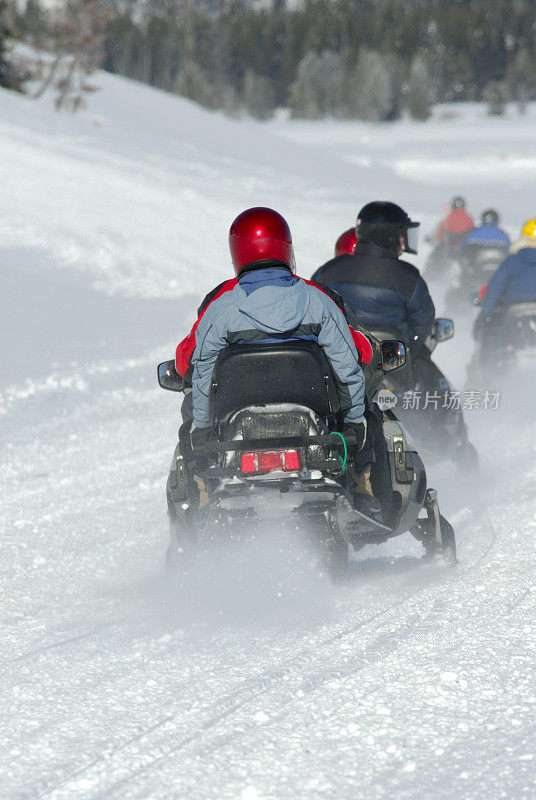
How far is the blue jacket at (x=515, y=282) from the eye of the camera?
832 centimetres

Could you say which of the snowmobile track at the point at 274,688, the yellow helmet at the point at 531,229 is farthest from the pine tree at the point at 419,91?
the snowmobile track at the point at 274,688

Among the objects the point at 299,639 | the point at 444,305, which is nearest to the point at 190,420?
the point at 299,639

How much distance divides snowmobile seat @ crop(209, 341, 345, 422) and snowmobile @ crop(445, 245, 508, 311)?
8.48 meters

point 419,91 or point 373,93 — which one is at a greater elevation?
point 419,91

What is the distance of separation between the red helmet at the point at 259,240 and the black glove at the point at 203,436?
654mm

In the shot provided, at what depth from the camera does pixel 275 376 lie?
371 centimetres

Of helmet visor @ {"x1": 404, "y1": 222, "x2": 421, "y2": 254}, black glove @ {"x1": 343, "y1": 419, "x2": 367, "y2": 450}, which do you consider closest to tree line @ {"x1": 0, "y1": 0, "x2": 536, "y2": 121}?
helmet visor @ {"x1": 404, "y1": 222, "x2": 421, "y2": 254}

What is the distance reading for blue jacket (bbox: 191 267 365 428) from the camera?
145 inches

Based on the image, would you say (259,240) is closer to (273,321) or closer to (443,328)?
(273,321)

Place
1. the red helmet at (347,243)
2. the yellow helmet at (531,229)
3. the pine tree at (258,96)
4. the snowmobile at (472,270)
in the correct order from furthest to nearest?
the pine tree at (258,96), the snowmobile at (472,270), the yellow helmet at (531,229), the red helmet at (347,243)

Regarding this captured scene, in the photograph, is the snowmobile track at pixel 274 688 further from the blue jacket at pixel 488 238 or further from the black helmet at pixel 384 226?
the blue jacket at pixel 488 238

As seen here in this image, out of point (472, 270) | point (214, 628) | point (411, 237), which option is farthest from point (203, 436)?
point (472, 270)

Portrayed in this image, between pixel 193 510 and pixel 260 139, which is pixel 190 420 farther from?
pixel 260 139

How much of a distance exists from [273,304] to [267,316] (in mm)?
51
